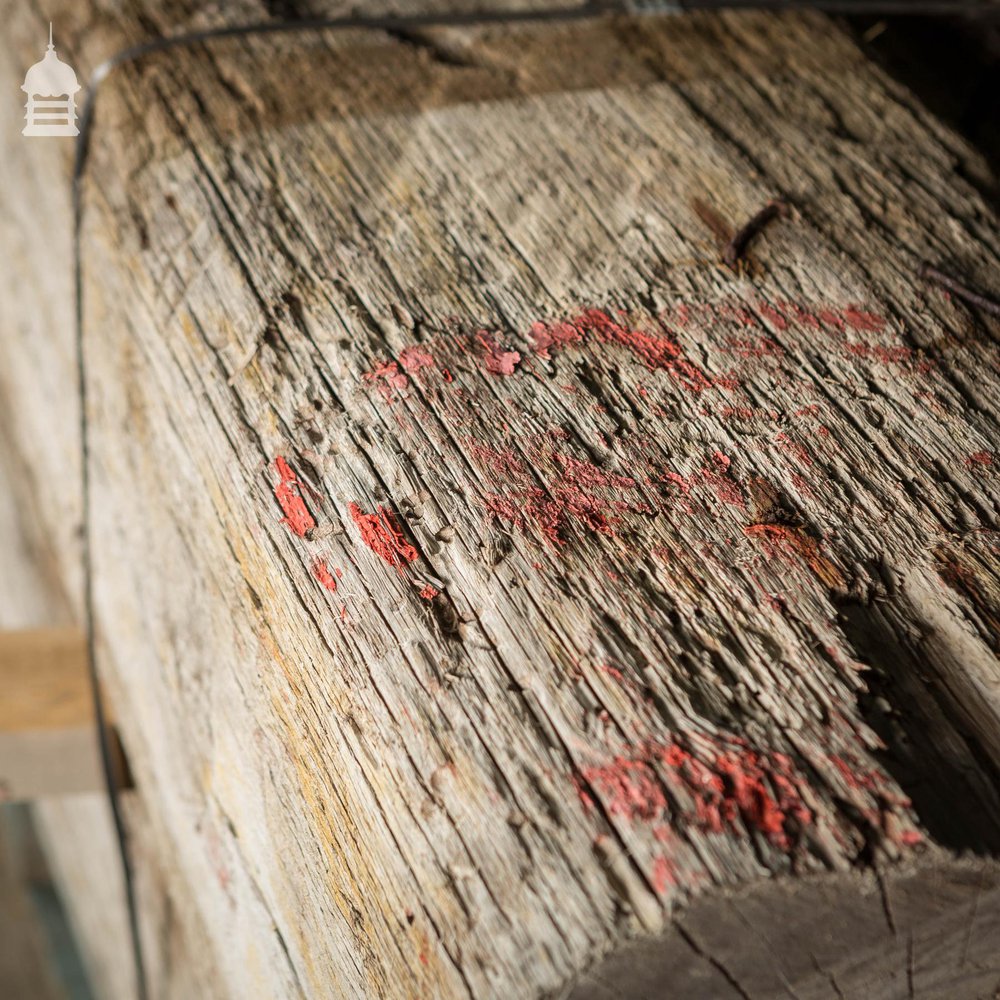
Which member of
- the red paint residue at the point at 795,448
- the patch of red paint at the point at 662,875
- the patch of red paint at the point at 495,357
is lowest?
the patch of red paint at the point at 662,875

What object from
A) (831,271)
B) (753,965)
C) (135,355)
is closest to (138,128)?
(135,355)

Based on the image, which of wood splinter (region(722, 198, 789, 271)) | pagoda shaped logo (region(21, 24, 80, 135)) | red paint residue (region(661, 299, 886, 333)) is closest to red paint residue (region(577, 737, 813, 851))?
red paint residue (region(661, 299, 886, 333))

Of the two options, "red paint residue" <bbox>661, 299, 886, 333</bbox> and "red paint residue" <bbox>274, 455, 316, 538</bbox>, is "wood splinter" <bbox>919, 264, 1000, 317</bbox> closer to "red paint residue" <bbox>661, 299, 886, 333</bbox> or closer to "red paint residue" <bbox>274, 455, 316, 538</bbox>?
"red paint residue" <bbox>661, 299, 886, 333</bbox>

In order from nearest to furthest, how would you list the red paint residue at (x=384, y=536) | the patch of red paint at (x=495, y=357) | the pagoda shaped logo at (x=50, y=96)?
the red paint residue at (x=384, y=536)
the patch of red paint at (x=495, y=357)
the pagoda shaped logo at (x=50, y=96)

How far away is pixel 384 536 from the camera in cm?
85

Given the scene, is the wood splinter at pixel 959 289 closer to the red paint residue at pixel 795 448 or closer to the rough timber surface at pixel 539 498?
the rough timber surface at pixel 539 498

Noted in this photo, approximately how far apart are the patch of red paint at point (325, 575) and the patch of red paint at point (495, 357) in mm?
278

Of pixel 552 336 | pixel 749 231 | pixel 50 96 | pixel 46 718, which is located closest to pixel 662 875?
pixel 552 336

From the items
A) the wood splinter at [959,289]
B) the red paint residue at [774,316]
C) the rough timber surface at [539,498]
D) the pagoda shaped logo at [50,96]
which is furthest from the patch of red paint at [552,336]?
the pagoda shaped logo at [50,96]

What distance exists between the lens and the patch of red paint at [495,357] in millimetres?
978

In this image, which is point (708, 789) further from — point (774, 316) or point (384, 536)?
point (774, 316)

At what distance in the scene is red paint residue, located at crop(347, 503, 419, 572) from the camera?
843mm

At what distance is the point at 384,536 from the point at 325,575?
0.07m

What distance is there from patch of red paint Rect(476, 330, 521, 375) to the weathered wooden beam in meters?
0.93
